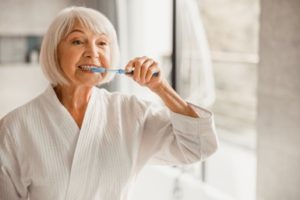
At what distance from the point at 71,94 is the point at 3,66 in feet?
3.08

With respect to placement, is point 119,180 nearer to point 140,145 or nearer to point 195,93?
point 140,145

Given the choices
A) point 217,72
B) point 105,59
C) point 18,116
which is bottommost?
point 217,72

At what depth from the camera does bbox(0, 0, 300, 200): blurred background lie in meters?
0.93

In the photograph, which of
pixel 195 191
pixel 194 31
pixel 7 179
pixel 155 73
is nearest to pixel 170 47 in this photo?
pixel 194 31

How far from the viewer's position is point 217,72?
2.15m

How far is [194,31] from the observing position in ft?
4.89

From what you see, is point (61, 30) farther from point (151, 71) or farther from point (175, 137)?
point (175, 137)

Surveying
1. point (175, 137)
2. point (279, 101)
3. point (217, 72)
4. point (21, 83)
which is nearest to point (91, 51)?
point (175, 137)

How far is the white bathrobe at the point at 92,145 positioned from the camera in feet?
2.44

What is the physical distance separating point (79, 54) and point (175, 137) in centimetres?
25

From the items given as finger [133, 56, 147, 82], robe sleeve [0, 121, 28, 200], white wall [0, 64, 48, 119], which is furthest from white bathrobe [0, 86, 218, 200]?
white wall [0, 64, 48, 119]

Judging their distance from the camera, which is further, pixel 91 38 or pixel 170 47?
pixel 170 47

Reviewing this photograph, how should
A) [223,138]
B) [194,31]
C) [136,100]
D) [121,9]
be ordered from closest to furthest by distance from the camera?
[136,100] → [194,31] → [121,9] → [223,138]

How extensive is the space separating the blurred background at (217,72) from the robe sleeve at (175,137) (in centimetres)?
26
